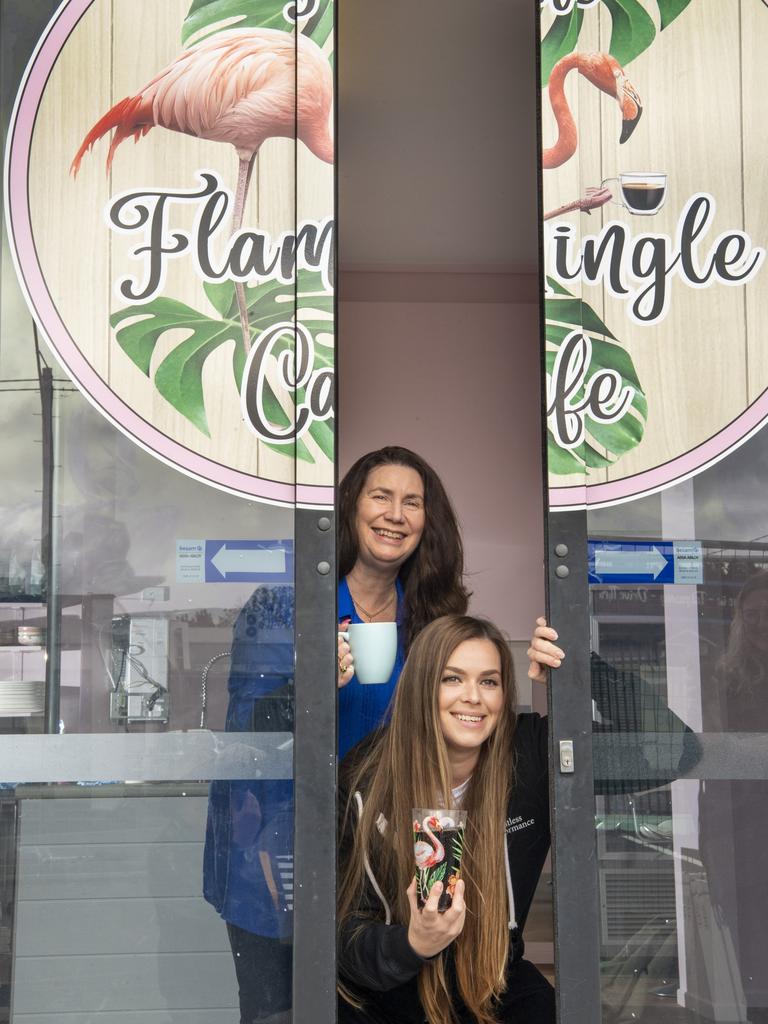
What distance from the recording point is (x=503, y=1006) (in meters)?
2.11

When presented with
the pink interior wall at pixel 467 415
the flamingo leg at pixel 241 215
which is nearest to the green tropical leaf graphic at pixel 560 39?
the flamingo leg at pixel 241 215

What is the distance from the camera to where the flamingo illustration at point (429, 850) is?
5.63ft

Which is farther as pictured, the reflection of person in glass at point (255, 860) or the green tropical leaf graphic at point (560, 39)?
the green tropical leaf graphic at point (560, 39)

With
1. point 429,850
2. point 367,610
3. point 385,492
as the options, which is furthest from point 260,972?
point 385,492

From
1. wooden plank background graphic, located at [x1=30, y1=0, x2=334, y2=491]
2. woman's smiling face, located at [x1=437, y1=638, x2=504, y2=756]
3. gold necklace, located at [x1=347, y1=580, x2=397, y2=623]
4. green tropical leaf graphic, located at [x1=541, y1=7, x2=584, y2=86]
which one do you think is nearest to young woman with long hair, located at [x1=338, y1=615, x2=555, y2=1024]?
woman's smiling face, located at [x1=437, y1=638, x2=504, y2=756]

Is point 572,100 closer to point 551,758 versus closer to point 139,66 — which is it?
point 139,66

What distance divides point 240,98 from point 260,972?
61.7 inches

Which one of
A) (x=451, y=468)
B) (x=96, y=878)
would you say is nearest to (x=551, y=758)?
(x=96, y=878)

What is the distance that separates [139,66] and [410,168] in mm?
2034

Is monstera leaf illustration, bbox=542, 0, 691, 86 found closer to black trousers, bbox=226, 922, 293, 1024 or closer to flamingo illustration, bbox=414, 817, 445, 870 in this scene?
flamingo illustration, bbox=414, 817, 445, 870

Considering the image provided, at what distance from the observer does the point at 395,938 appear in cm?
191

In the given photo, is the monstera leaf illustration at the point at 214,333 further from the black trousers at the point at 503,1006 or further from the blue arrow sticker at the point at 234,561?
the black trousers at the point at 503,1006

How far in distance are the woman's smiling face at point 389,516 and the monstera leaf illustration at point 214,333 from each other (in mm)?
519

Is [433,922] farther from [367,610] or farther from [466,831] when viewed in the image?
[367,610]
